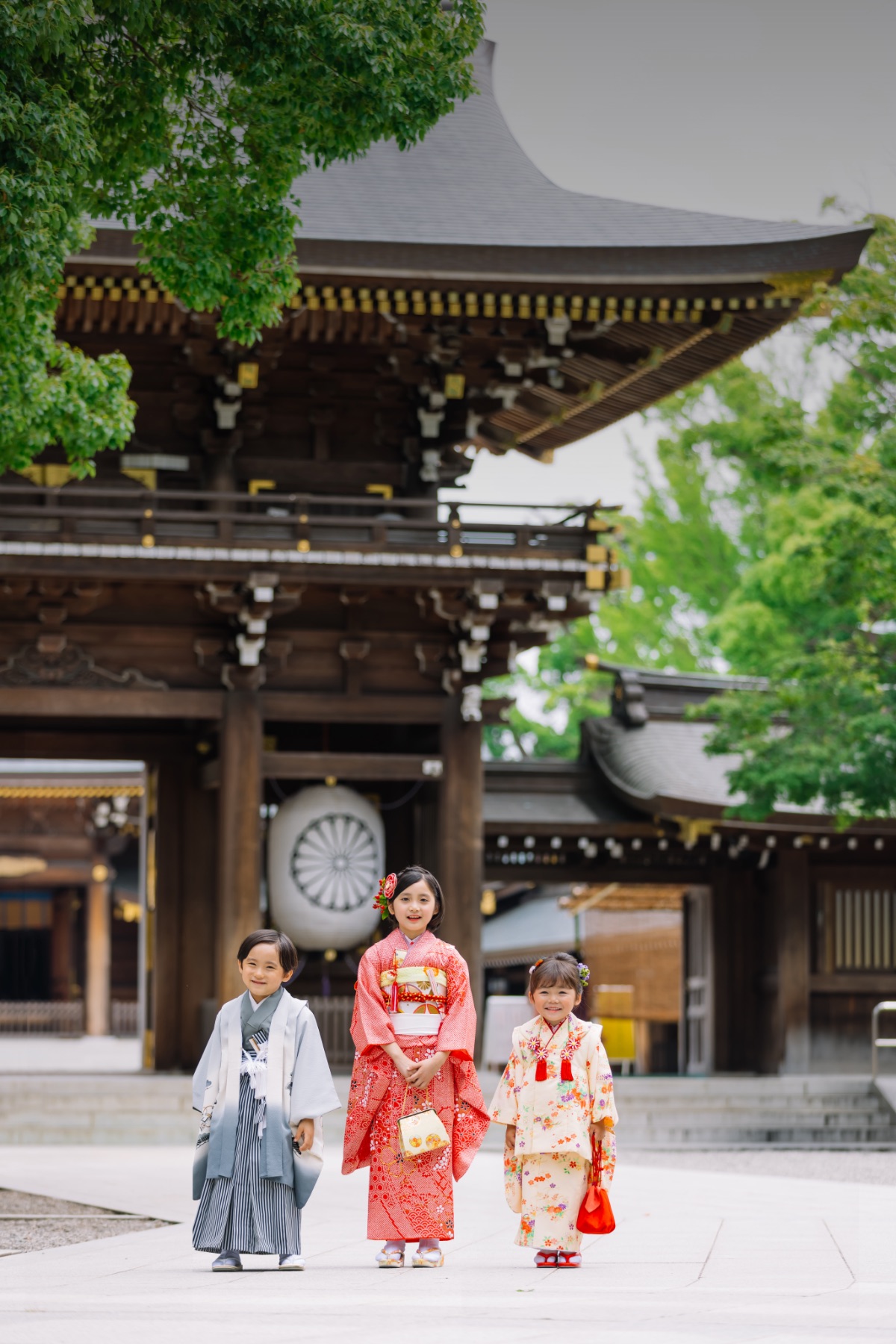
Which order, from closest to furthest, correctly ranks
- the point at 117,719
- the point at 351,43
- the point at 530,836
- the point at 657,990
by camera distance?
the point at 351,43, the point at 117,719, the point at 530,836, the point at 657,990

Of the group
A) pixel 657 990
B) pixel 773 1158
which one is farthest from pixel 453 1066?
pixel 657 990

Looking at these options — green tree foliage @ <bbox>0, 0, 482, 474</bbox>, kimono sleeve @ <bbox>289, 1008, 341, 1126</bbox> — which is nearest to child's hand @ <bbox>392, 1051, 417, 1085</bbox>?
kimono sleeve @ <bbox>289, 1008, 341, 1126</bbox>

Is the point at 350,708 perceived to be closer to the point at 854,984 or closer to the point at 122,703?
the point at 122,703

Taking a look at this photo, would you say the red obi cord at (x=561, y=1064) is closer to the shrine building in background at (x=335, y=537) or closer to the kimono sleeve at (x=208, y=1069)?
the kimono sleeve at (x=208, y=1069)

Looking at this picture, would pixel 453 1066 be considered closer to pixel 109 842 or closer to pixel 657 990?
pixel 657 990

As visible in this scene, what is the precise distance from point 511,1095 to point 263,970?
1105mm

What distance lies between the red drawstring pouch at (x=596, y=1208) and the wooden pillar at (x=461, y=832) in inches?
321

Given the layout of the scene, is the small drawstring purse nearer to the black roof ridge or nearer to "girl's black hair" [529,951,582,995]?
"girl's black hair" [529,951,582,995]

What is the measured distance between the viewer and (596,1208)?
671 cm

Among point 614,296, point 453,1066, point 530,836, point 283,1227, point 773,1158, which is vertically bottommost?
point 773,1158

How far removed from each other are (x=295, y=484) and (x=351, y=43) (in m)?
7.50

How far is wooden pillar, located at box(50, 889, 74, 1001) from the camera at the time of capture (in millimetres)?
31469

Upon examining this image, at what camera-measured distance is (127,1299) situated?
18.9ft

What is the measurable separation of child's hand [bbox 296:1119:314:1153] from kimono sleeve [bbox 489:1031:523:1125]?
72cm
